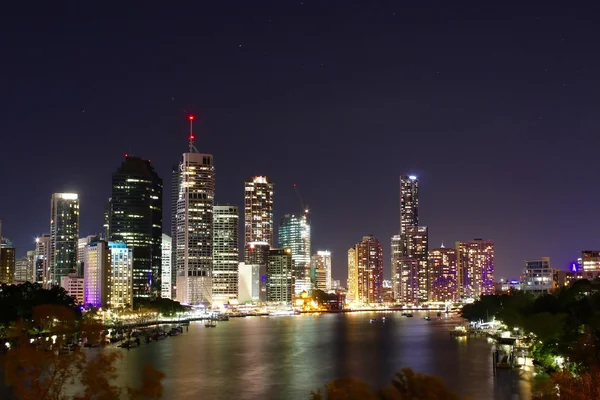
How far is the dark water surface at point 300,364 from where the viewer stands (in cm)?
5534

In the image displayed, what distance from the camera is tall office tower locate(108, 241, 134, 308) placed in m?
185

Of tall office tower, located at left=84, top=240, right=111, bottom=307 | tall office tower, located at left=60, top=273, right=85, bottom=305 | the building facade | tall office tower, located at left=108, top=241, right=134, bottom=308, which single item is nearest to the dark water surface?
the building facade

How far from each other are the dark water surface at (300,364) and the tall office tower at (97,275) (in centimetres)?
7419

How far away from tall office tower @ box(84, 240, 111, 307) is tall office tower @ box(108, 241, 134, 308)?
174 centimetres

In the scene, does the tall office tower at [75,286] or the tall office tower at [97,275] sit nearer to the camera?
the tall office tower at [97,275]

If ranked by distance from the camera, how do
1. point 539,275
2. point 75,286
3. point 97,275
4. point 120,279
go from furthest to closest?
point 75,286 < point 120,279 < point 97,275 < point 539,275

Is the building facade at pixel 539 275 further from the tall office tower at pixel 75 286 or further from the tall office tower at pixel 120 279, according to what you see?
the tall office tower at pixel 75 286

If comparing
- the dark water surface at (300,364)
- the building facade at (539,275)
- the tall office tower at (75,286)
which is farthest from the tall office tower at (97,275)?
the building facade at (539,275)

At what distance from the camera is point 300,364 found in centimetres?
7369

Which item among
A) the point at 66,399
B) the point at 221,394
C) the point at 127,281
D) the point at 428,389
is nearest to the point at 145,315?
the point at 127,281

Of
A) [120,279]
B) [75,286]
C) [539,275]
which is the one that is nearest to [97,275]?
[120,279]

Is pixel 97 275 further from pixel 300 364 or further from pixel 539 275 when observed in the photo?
pixel 300 364

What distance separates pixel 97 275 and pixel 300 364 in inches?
4681

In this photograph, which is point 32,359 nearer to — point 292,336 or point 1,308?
point 1,308
